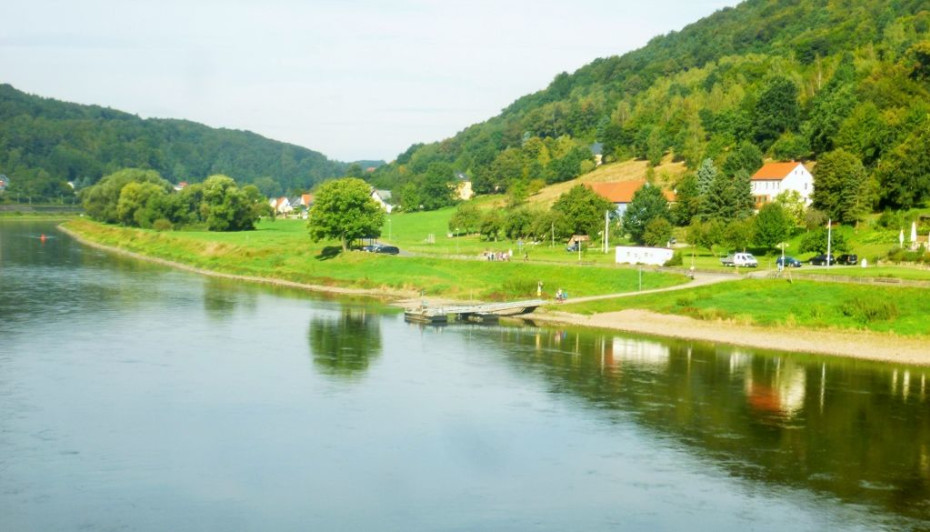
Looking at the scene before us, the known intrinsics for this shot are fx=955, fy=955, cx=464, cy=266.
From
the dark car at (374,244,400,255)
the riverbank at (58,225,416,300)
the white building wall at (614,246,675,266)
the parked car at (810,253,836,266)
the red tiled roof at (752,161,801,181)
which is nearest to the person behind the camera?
the parked car at (810,253,836,266)

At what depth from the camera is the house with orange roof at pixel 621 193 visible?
386 feet

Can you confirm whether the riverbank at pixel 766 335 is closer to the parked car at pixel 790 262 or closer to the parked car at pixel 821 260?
the parked car at pixel 790 262

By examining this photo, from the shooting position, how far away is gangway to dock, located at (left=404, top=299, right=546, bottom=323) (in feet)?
233

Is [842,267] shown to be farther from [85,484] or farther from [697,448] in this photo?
[85,484]

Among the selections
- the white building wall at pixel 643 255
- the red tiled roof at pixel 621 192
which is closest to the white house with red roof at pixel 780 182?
the red tiled roof at pixel 621 192

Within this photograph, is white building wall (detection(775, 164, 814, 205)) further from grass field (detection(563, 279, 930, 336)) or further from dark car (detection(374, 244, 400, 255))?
dark car (detection(374, 244, 400, 255))

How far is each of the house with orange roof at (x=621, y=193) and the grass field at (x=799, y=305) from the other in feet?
151

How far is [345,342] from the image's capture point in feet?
201

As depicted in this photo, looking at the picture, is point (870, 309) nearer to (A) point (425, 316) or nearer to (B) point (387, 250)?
(A) point (425, 316)

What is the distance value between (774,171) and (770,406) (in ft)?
221

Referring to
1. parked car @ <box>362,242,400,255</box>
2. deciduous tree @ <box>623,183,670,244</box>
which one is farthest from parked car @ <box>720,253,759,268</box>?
parked car @ <box>362,242,400,255</box>

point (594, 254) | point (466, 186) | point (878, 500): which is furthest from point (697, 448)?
point (466, 186)

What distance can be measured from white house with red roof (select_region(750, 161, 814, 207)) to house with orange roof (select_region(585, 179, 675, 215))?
11.2 meters

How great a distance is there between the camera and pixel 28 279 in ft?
307
